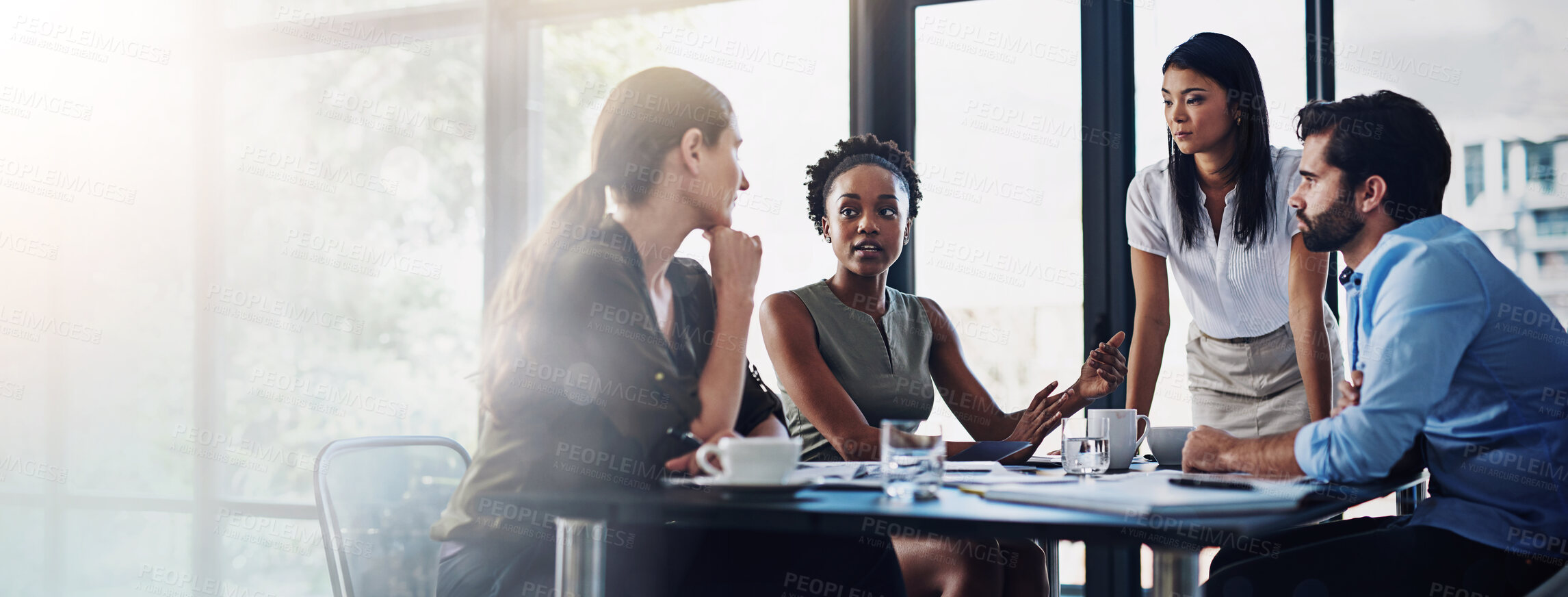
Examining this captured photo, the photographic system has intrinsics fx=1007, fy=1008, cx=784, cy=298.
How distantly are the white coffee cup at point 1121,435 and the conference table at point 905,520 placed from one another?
0.36 m

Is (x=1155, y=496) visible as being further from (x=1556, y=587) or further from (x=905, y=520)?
(x=1556, y=587)

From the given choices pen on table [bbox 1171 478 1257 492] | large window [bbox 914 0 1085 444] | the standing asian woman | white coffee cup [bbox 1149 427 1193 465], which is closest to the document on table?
pen on table [bbox 1171 478 1257 492]

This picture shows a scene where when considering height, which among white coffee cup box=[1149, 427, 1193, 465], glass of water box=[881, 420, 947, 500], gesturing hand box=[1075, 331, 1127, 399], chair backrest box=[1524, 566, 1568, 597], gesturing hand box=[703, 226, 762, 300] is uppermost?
gesturing hand box=[703, 226, 762, 300]

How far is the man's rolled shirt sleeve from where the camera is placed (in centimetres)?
122

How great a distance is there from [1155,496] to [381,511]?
117cm

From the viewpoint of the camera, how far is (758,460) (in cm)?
117

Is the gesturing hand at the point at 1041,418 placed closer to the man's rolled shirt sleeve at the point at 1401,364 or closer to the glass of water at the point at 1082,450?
the glass of water at the point at 1082,450

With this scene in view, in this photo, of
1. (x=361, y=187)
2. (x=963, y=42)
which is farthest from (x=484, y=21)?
(x=963, y=42)

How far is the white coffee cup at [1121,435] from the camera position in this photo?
1603mm

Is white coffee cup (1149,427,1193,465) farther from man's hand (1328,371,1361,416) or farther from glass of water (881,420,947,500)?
glass of water (881,420,947,500)

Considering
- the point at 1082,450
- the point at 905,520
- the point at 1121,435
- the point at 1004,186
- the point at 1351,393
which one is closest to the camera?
the point at 905,520

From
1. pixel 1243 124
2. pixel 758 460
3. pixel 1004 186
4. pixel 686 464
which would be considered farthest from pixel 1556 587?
pixel 1004 186

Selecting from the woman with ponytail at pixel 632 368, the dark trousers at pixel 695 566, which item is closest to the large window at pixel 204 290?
the woman with ponytail at pixel 632 368

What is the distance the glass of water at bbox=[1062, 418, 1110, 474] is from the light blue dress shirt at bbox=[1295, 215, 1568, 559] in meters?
0.28
